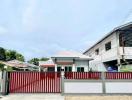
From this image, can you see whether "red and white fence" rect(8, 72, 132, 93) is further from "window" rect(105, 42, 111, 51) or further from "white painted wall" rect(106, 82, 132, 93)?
"window" rect(105, 42, 111, 51)

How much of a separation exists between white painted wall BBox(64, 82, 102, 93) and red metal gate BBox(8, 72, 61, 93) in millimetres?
1110

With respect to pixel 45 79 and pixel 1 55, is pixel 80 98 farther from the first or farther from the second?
pixel 1 55

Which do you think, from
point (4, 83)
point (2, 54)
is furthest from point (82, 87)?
point (2, 54)

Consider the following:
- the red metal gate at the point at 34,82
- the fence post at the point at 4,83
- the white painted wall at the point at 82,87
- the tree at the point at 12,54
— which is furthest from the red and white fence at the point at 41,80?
the tree at the point at 12,54

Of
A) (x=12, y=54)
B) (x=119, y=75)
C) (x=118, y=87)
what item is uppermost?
(x=12, y=54)

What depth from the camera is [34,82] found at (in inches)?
594

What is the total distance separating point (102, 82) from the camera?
14.5 meters

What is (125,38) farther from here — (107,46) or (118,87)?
(118,87)

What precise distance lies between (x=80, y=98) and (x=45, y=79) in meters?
2.91

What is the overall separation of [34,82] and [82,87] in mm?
3212

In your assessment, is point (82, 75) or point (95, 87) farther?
point (82, 75)

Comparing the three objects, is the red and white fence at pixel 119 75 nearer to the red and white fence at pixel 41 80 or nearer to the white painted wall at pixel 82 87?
the red and white fence at pixel 41 80

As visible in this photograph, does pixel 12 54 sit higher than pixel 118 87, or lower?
higher

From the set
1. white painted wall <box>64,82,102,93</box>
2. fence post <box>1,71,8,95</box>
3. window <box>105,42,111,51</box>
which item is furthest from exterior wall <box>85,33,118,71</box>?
Result: fence post <box>1,71,8,95</box>
